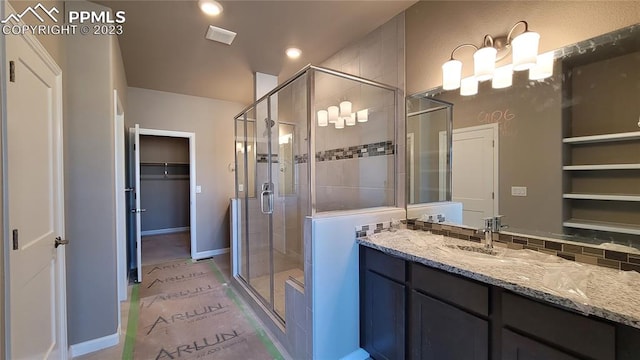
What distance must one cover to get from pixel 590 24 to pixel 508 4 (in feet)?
1.49

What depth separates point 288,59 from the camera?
9.98 feet

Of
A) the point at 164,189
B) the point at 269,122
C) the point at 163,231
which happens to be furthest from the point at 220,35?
the point at 163,231

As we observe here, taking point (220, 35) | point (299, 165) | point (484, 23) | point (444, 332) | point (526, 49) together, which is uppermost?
point (220, 35)

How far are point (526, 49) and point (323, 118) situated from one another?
1.62 meters

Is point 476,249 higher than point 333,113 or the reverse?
the reverse

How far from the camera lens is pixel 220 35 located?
2.47m

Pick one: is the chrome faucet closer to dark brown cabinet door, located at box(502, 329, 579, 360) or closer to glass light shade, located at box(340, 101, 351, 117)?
dark brown cabinet door, located at box(502, 329, 579, 360)

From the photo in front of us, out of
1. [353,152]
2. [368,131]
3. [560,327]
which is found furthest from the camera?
[353,152]

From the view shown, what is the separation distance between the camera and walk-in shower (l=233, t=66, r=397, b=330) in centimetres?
233

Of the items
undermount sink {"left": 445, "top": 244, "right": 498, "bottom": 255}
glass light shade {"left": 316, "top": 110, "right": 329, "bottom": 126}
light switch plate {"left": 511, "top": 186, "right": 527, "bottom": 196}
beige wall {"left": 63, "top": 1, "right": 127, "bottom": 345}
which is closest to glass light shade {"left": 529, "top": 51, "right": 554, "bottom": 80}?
light switch plate {"left": 511, "top": 186, "right": 527, "bottom": 196}

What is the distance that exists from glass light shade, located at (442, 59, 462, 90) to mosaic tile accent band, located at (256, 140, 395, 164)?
0.67m

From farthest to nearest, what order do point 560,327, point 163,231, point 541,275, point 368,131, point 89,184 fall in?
point 163,231
point 368,131
point 89,184
point 541,275
point 560,327

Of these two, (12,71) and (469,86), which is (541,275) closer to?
(469,86)

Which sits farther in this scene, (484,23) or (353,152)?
(353,152)
